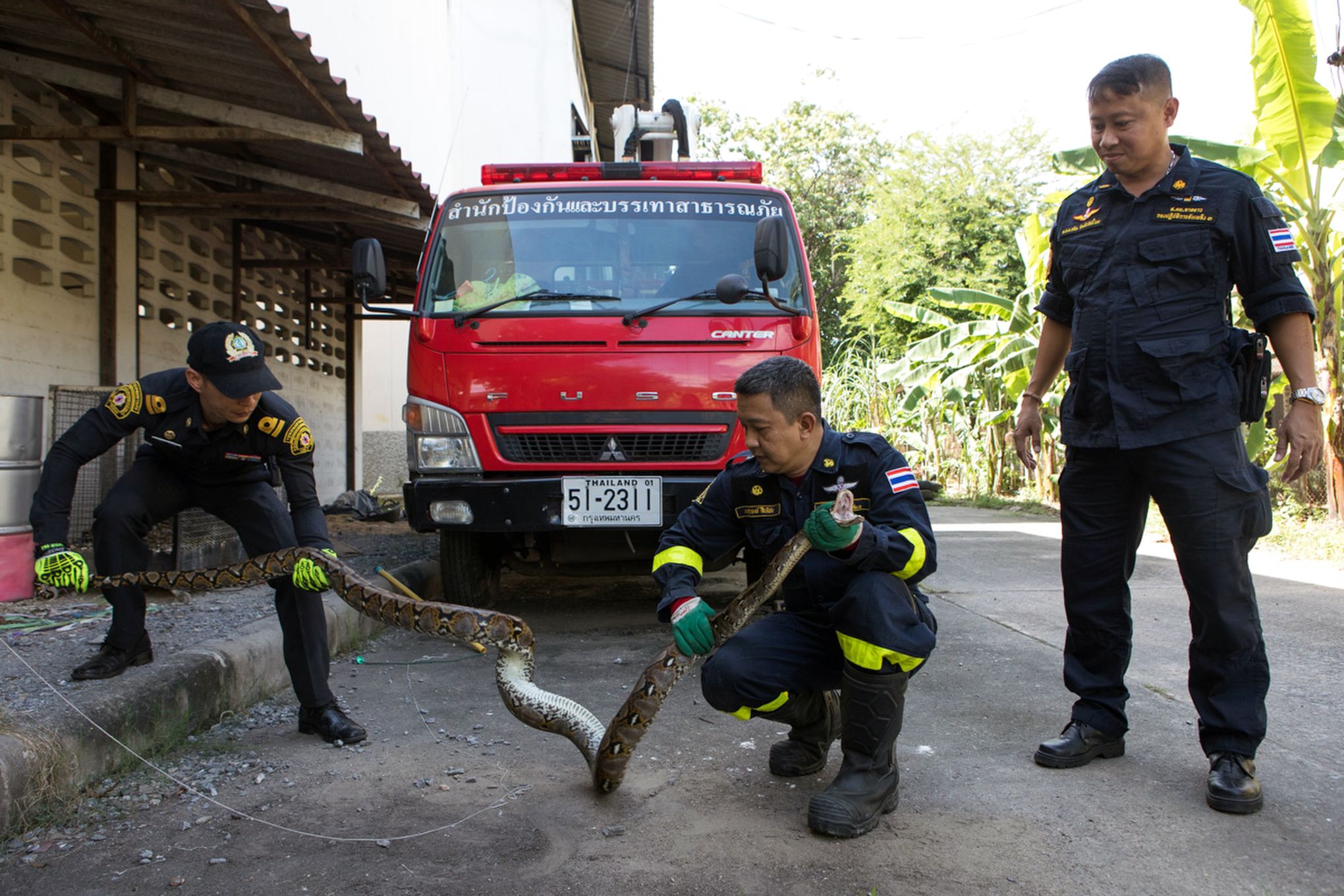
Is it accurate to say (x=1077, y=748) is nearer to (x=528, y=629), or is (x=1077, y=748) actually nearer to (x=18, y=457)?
(x=528, y=629)

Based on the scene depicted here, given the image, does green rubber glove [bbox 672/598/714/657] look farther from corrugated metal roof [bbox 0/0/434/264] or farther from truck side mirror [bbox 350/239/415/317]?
corrugated metal roof [bbox 0/0/434/264]

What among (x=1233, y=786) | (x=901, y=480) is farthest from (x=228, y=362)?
(x=1233, y=786)

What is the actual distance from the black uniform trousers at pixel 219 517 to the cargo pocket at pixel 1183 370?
2.95m

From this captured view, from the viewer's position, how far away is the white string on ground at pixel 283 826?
280 centimetres

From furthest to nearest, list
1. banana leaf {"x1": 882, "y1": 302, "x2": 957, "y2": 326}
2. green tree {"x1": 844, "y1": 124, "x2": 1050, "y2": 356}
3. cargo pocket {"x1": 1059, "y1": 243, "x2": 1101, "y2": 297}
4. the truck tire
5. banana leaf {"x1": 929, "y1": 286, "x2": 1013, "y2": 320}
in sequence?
green tree {"x1": 844, "y1": 124, "x2": 1050, "y2": 356}, banana leaf {"x1": 882, "y1": 302, "x2": 957, "y2": 326}, banana leaf {"x1": 929, "y1": 286, "x2": 1013, "y2": 320}, the truck tire, cargo pocket {"x1": 1059, "y1": 243, "x2": 1101, "y2": 297}

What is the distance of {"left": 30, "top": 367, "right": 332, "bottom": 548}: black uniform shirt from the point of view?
3.76 meters

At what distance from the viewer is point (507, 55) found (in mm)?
17938

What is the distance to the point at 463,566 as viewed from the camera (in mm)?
5469

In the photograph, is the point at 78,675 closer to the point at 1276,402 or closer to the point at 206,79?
the point at 206,79

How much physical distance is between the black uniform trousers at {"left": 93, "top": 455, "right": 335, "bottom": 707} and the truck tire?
1403 mm

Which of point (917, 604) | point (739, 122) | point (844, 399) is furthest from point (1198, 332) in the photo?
point (739, 122)

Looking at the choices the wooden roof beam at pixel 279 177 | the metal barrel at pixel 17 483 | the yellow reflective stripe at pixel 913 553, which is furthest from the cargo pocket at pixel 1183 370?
the wooden roof beam at pixel 279 177

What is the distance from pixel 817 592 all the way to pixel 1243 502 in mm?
1304

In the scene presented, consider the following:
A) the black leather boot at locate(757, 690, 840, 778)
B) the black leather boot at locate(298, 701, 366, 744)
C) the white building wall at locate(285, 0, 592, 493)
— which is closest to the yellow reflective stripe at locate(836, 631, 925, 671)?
the black leather boot at locate(757, 690, 840, 778)
